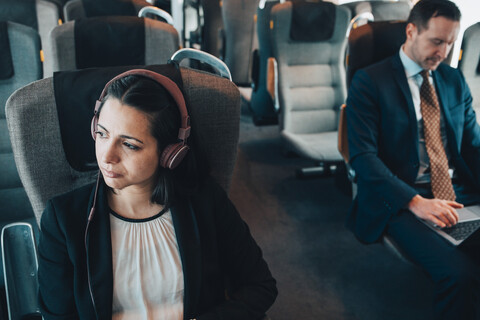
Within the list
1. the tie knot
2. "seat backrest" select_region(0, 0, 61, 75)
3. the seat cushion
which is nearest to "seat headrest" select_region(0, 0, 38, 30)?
"seat backrest" select_region(0, 0, 61, 75)

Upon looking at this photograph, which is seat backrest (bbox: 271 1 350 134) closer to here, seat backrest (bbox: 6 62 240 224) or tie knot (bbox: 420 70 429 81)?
tie knot (bbox: 420 70 429 81)

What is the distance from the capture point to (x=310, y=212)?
2.55 metres

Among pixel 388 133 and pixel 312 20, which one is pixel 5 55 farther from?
pixel 312 20

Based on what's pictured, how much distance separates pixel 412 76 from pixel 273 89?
122 centimetres

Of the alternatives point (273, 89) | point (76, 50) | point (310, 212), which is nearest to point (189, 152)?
point (76, 50)

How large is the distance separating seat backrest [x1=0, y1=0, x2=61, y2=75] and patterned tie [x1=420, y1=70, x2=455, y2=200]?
2035mm

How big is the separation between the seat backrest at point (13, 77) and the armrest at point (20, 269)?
0.52m

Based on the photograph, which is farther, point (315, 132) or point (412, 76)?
point (315, 132)

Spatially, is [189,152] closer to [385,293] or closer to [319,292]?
[319,292]

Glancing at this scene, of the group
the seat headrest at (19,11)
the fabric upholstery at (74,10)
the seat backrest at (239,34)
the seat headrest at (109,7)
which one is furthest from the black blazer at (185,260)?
the seat backrest at (239,34)

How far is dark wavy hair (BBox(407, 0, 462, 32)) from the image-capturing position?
5.03ft

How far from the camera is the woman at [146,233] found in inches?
34.3

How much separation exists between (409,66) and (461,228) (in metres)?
0.69

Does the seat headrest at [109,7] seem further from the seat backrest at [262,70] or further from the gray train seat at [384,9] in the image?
the gray train seat at [384,9]
